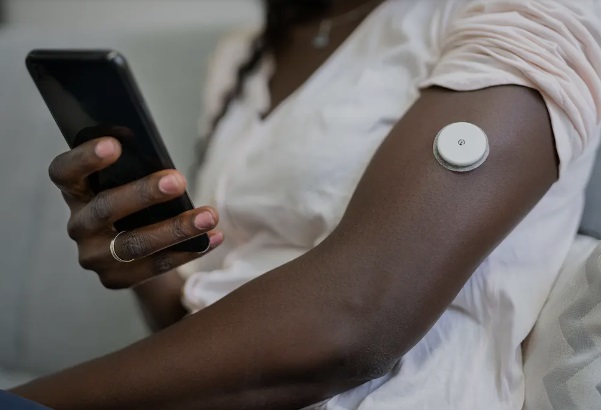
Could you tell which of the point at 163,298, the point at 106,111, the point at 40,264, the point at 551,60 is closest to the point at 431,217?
the point at 551,60

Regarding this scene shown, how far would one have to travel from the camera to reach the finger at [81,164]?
524 millimetres

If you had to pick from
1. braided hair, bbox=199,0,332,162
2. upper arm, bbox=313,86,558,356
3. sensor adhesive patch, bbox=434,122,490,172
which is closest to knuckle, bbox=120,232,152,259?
upper arm, bbox=313,86,558,356

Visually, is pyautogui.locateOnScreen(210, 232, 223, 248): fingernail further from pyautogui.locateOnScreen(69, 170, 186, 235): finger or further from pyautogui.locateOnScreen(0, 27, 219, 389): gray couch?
pyautogui.locateOnScreen(0, 27, 219, 389): gray couch

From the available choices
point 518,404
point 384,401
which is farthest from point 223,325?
point 518,404

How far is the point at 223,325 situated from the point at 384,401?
0.52 feet

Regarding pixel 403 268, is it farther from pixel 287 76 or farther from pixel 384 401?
pixel 287 76

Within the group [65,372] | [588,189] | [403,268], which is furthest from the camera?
[588,189]

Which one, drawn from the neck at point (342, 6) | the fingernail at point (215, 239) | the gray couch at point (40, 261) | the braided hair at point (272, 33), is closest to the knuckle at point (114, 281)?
the fingernail at point (215, 239)

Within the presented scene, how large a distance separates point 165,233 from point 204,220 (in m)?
0.04

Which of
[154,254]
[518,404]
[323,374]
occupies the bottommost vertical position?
[518,404]

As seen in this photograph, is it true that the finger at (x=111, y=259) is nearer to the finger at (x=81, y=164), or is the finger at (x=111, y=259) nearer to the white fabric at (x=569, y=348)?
the finger at (x=81, y=164)

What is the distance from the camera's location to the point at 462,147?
53cm

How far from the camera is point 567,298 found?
59cm

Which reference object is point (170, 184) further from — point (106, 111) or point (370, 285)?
point (370, 285)
